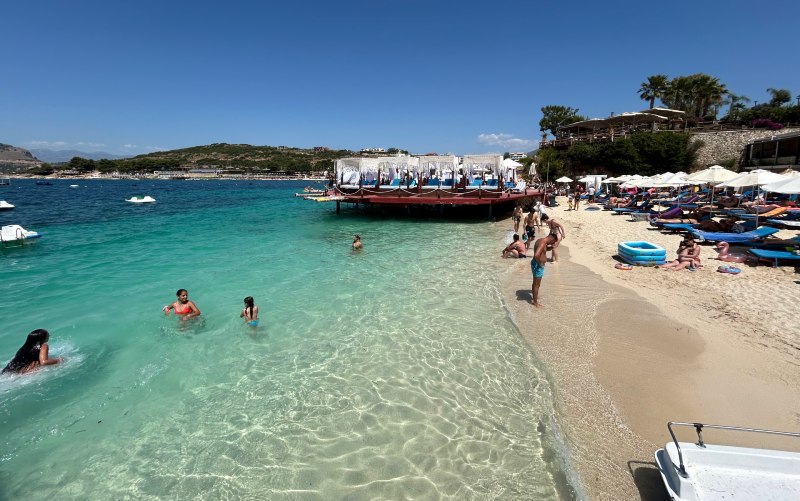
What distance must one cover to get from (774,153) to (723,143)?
5.11 meters

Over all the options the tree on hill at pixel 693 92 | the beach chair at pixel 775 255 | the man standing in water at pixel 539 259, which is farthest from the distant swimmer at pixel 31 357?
the tree on hill at pixel 693 92

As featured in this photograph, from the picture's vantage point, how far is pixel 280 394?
17.5 ft

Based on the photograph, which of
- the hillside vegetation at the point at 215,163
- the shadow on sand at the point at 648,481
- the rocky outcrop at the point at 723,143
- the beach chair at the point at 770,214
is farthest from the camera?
the hillside vegetation at the point at 215,163

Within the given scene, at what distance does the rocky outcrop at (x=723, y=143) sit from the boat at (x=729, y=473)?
43622 mm

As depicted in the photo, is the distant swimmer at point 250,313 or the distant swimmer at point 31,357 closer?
the distant swimmer at point 31,357

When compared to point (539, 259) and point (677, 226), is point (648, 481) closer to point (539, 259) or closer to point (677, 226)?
point (539, 259)

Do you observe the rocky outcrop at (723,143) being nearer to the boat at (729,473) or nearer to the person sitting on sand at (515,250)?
the person sitting on sand at (515,250)

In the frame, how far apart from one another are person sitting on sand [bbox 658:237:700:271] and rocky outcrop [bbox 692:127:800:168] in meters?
34.4

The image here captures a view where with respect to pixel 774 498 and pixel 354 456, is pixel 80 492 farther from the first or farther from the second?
pixel 774 498

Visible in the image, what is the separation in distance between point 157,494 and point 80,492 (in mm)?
822

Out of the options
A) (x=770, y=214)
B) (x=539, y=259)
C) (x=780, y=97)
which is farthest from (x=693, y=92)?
(x=539, y=259)

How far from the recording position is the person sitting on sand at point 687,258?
10359mm

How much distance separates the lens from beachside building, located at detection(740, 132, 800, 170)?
2872 centimetres

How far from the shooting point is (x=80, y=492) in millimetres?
3789
